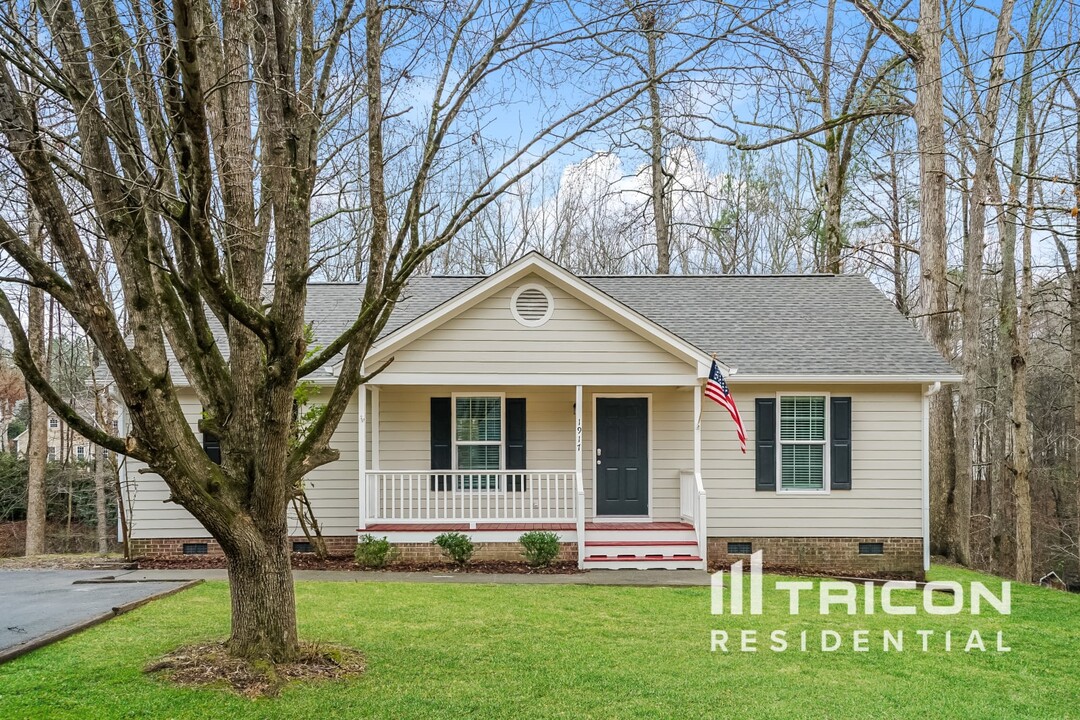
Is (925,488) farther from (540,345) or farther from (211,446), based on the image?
(211,446)

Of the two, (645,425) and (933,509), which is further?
(933,509)

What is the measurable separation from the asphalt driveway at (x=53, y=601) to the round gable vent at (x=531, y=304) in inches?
227

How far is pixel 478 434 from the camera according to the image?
40.0ft

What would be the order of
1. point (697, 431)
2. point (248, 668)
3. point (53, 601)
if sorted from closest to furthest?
1. point (248, 668)
2. point (53, 601)
3. point (697, 431)

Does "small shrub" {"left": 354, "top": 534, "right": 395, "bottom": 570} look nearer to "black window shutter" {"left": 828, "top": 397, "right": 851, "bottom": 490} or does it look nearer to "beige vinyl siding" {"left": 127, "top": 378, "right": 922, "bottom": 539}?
"beige vinyl siding" {"left": 127, "top": 378, "right": 922, "bottom": 539}

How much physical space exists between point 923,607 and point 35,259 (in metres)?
9.30

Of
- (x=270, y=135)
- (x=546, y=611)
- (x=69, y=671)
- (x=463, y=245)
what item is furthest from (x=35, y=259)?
(x=463, y=245)

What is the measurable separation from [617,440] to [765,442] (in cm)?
233

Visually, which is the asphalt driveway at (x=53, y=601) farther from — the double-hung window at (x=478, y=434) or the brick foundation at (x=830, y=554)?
the brick foundation at (x=830, y=554)

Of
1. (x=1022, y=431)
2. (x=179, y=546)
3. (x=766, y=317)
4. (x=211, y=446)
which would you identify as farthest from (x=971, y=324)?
(x=179, y=546)

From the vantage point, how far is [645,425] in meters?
12.4

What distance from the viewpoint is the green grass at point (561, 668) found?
16.6 feet

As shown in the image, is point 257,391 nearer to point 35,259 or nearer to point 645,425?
point 35,259

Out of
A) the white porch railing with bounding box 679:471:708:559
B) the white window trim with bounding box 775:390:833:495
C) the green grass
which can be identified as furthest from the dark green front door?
the green grass
